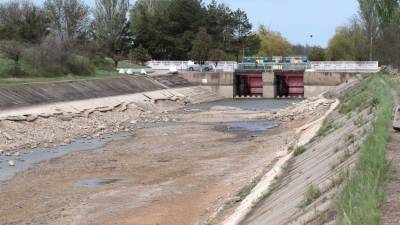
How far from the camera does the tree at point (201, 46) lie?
90750 millimetres

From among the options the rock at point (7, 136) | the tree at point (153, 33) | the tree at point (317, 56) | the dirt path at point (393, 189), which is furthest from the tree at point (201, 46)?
the dirt path at point (393, 189)

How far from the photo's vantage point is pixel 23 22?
7300 cm

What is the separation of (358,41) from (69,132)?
74.1m

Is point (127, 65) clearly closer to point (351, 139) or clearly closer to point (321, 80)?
point (321, 80)

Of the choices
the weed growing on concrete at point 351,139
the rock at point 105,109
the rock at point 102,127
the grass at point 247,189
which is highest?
the weed growing on concrete at point 351,139

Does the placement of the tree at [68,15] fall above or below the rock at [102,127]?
above

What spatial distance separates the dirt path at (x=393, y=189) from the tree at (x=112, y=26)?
279ft

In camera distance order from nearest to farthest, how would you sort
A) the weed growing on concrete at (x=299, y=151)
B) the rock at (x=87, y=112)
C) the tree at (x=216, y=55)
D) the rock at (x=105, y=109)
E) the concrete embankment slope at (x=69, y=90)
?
the weed growing on concrete at (x=299, y=151) < the concrete embankment slope at (x=69, y=90) < the rock at (x=87, y=112) < the rock at (x=105, y=109) < the tree at (x=216, y=55)

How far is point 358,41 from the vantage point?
100 m

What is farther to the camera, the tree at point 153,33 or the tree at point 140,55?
the tree at point 153,33

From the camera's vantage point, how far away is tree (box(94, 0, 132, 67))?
97375mm

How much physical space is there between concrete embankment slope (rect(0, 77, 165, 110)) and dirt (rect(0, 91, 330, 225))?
543cm

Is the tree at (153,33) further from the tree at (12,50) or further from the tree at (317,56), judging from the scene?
the tree at (12,50)

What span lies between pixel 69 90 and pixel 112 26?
51.3m
